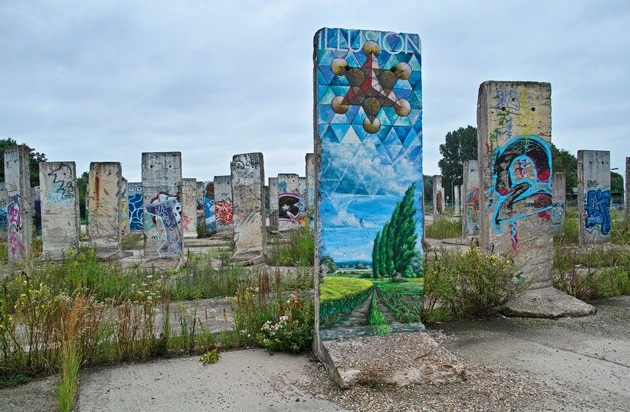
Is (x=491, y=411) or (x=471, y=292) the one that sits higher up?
(x=471, y=292)

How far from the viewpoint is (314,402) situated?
3.45 metres

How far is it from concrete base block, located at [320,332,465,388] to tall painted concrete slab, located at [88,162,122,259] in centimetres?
902

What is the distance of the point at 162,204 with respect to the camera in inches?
416

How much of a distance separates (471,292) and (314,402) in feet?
9.43

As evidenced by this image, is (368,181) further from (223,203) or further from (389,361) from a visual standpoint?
(223,203)

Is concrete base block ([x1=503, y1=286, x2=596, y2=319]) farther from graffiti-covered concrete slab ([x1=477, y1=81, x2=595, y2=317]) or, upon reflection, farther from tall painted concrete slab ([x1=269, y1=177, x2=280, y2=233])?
tall painted concrete slab ([x1=269, y1=177, x2=280, y2=233])

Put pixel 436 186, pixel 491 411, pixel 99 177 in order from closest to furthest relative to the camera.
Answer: pixel 491 411 < pixel 99 177 < pixel 436 186

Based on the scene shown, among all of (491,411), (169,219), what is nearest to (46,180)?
(169,219)

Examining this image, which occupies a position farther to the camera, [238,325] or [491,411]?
[238,325]

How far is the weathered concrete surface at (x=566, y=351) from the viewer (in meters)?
3.45

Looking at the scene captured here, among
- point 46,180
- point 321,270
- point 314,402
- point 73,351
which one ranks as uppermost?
point 46,180

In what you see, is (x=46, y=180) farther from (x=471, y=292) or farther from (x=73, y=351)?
(x=471, y=292)

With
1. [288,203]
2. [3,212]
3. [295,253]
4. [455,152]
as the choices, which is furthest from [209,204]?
[455,152]

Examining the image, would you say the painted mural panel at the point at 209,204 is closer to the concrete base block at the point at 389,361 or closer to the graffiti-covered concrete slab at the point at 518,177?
the graffiti-covered concrete slab at the point at 518,177
